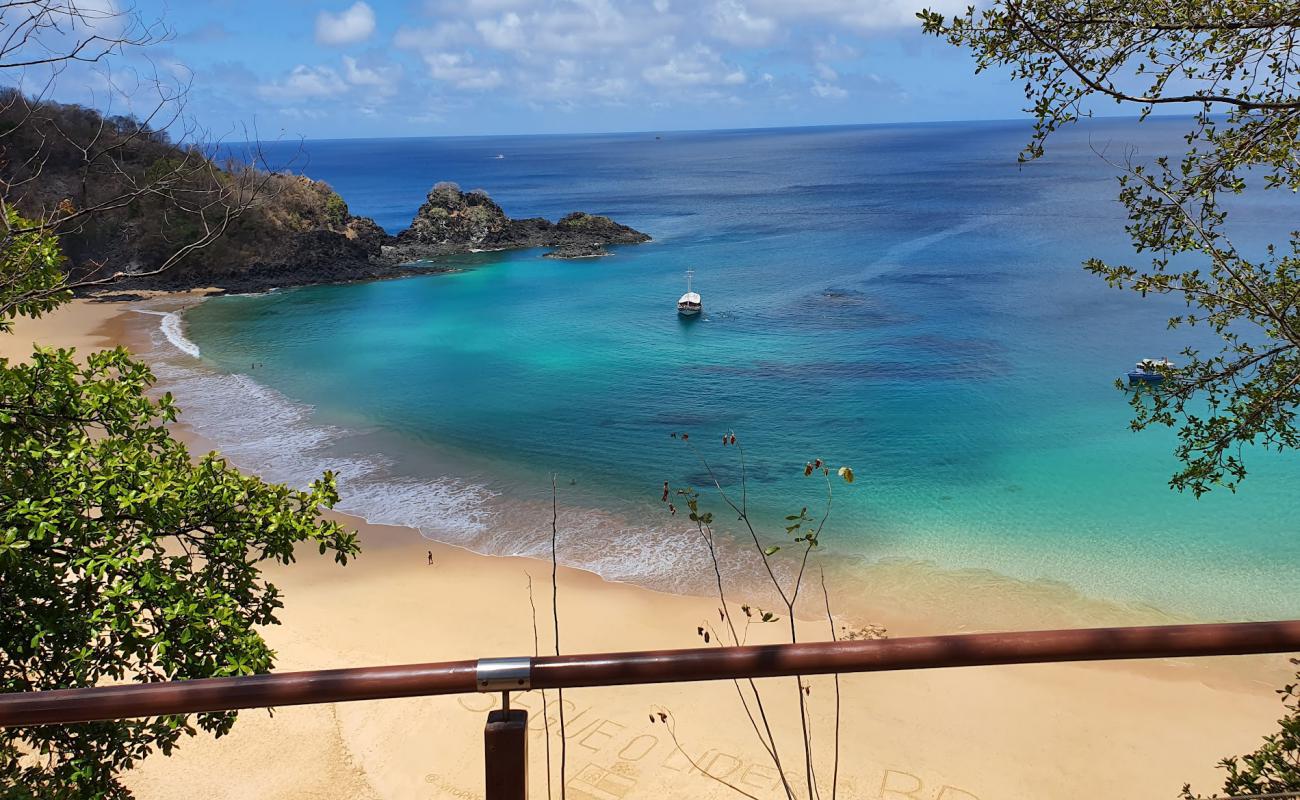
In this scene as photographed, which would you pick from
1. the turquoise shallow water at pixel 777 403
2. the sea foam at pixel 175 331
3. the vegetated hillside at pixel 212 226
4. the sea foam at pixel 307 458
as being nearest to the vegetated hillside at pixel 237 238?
the vegetated hillside at pixel 212 226

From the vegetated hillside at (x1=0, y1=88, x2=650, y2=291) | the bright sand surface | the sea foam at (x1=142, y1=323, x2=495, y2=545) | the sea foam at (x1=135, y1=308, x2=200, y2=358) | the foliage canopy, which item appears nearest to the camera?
the foliage canopy

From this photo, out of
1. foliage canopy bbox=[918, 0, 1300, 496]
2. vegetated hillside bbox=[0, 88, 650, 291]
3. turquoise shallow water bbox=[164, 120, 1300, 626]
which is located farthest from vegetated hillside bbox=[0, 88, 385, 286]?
foliage canopy bbox=[918, 0, 1300, 496]

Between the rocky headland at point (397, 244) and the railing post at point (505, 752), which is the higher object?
the rocky headland at point (397, 244)

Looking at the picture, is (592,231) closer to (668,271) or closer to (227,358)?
(668,271)

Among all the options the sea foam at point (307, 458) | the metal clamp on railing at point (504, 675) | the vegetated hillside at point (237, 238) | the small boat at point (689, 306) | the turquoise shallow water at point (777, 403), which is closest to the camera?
the metal clamp on railing at point (504, 675)

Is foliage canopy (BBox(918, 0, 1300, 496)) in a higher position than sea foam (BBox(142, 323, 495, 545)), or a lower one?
higher

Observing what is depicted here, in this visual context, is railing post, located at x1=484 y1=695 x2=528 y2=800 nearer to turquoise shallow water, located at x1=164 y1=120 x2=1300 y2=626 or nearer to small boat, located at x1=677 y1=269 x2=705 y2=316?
turquoise shallow water, located at x1=164 y1=120 x2=1300 y2=626

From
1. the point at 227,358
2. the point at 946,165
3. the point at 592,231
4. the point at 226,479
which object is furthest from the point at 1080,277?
the point at 946,165

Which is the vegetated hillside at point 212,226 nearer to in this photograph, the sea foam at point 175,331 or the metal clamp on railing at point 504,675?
the sea foam at point 175,331
